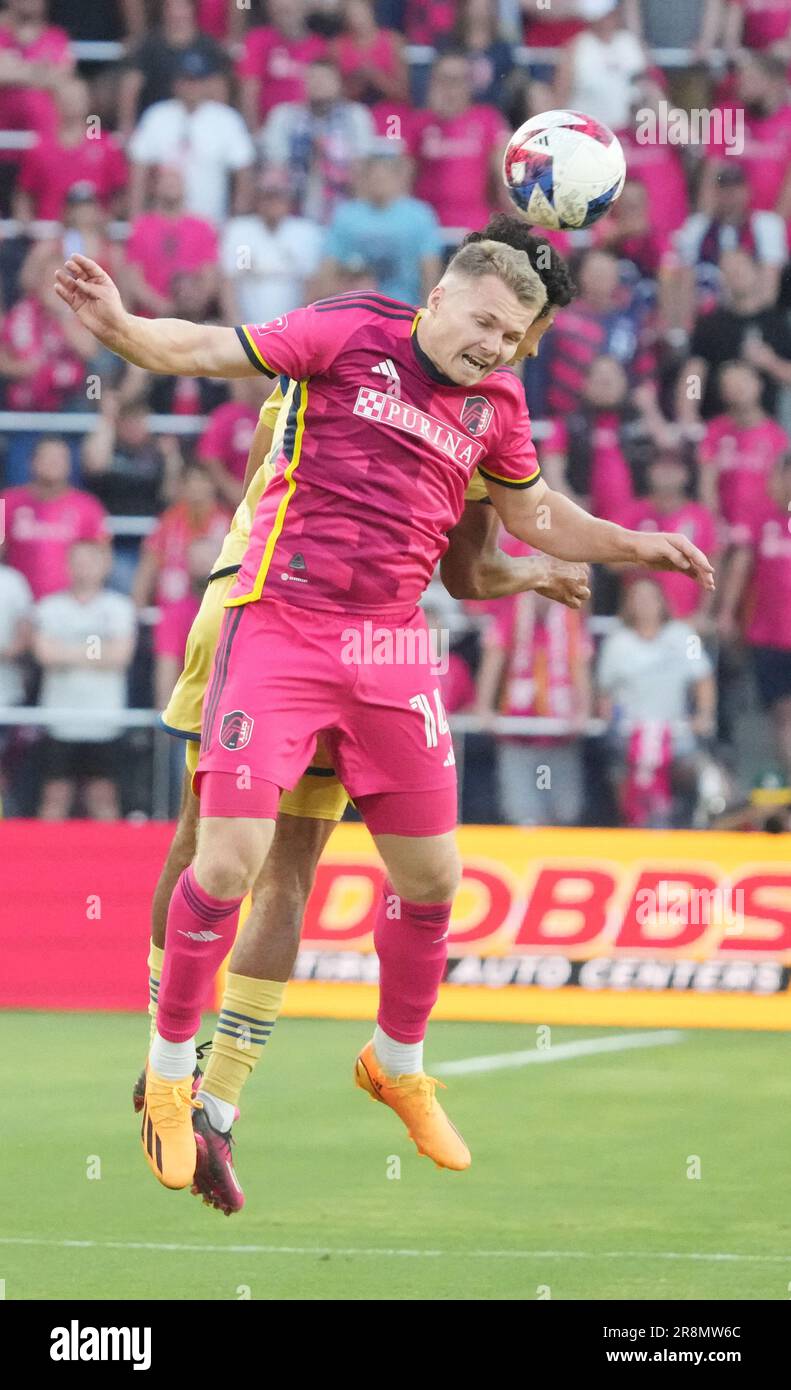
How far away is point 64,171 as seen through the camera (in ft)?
48.0

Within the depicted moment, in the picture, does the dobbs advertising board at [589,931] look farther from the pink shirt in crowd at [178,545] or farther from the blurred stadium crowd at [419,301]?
the pink shirt in crowd at [178,545]

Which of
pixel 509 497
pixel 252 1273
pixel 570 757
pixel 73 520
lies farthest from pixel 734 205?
pixel 252 1273

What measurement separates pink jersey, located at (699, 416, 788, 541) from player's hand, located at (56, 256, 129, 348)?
27.2ft

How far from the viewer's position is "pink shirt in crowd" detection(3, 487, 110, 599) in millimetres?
13336

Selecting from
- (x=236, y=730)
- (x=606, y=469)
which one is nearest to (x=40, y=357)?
(x=606, y=469)

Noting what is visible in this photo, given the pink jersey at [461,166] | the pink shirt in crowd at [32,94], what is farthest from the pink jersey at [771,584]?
the pink shirt in crowd at [32,94]

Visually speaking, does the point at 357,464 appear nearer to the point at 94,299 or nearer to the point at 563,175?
the point at 94,299

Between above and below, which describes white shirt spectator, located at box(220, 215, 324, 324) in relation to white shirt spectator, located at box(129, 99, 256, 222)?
below

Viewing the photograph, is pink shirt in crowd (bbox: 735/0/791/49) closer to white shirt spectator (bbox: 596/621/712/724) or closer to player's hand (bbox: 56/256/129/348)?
white shirt spectator (bbox: 596/621/712/724)

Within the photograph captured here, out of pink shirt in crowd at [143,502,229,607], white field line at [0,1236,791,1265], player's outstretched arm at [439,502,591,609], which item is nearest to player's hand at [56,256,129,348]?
player's outstretched arm at [439,502,591,609]

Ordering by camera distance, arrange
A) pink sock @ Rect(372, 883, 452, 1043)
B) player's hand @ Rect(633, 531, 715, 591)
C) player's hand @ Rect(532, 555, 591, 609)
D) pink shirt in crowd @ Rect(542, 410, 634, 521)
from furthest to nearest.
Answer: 1. pink shirt in crowd @ Rect(542, 410, 634, 521)
2. player's hand @ Rect(532, 555, 591, 609)
3. pink sock @ Rect(372, 883, 452, 1043)
4. player's hand @ Rect(633, 531, 715, 591)

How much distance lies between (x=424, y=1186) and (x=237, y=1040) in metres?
1.34

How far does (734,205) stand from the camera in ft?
45.7

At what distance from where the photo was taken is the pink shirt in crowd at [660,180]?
14.1 metres
